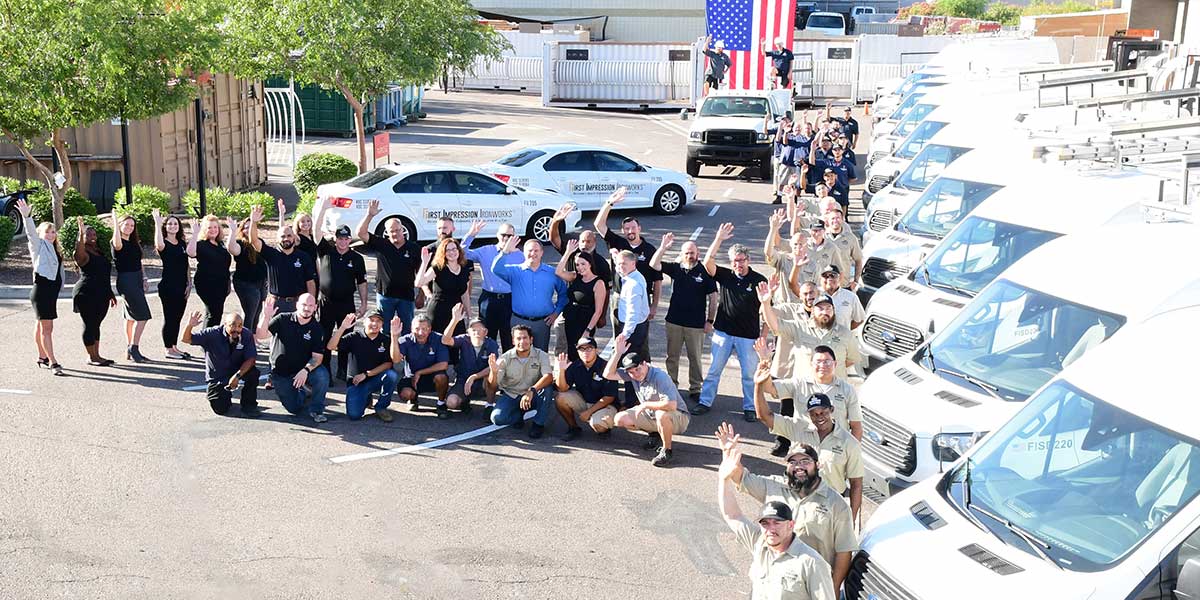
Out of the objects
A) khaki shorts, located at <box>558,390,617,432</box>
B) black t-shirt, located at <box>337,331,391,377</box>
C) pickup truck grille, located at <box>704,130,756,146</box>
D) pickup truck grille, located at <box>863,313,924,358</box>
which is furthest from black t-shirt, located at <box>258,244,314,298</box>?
pickup truck grille, located at <box>704,130,756,146</box>

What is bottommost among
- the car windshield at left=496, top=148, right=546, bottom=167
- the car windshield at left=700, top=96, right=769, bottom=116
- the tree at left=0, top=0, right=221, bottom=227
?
the car windshield at left=496, top=148, right=546, bottom=167

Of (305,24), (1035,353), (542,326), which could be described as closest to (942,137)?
(542,326)

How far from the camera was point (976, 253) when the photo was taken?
38.0ft

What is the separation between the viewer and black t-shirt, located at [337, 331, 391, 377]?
11.3 meters

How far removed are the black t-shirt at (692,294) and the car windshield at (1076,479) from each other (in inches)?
195

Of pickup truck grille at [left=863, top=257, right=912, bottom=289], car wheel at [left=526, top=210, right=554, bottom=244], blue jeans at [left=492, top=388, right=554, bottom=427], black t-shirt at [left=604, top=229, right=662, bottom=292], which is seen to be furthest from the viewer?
car wheel at [left=526, top=210, right=554, bottom=244]

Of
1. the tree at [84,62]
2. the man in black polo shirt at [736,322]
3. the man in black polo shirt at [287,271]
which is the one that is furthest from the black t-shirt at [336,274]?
the tree at [84,62]

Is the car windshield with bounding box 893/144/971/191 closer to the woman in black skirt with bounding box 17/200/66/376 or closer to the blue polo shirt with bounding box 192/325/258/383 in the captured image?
the blue polo shirt with bounding box 192/325/258/383

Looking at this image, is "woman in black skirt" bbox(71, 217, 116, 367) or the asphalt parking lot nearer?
the asphalt parking lot

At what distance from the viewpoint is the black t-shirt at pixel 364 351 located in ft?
37.2

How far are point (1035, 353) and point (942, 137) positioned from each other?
937 centimetres

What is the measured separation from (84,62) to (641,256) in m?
8.58

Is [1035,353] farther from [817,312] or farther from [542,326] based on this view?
[542,326]

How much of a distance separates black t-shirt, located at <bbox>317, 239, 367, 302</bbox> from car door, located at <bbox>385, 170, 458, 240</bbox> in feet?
20.3
